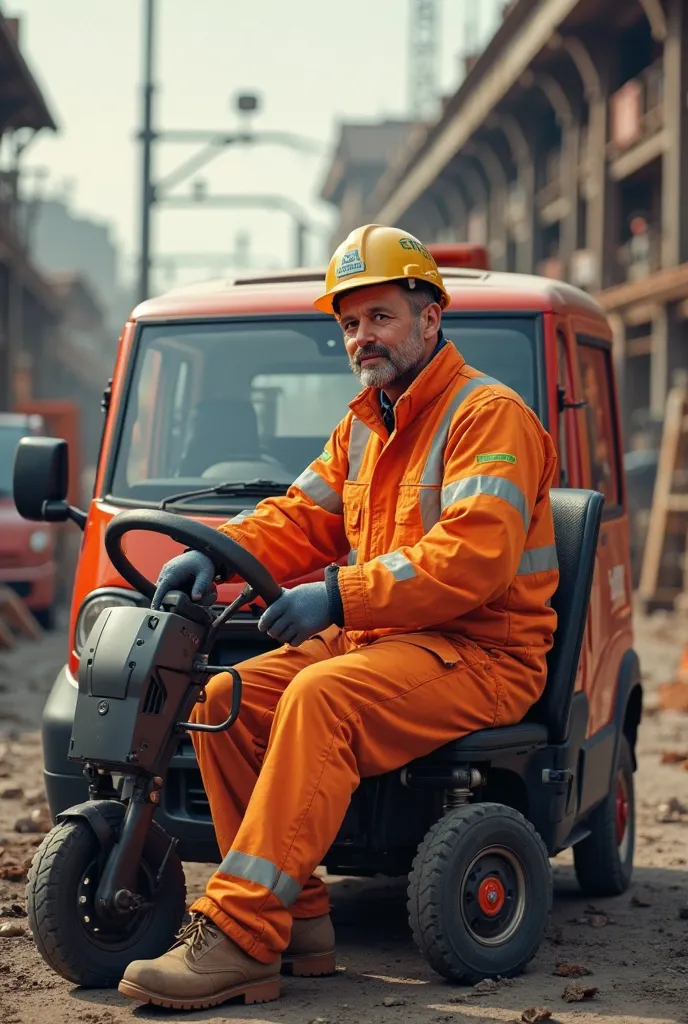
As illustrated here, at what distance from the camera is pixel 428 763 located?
4957 millimetres

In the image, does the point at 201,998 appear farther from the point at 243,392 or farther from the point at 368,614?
the point at 243,392

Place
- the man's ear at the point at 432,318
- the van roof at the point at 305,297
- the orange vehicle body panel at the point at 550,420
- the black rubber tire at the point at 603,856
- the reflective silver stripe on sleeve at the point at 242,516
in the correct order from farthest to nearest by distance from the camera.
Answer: the black rubber tire at the point at 603,856, the van roof at the point at 305,297, the orange vehicle body panel at the point at 550,420, the reflective silver stripe on sleeve at the point at 242,516, the man's ear at the point at 432,318

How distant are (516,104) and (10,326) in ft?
37.9

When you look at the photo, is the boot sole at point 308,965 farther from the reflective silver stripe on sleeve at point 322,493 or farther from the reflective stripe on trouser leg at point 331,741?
the reflective silver stripe on sleeve at point 322,493

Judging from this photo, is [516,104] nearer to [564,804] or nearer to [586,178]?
[586,178]

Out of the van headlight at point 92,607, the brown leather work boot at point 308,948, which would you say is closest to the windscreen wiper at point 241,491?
the van headlight at point 92,607

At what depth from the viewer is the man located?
4523 mm

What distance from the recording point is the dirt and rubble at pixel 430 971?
4.63 meters

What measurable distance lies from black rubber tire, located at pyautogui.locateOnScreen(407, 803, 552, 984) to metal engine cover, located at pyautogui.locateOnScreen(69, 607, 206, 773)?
30.9 inches

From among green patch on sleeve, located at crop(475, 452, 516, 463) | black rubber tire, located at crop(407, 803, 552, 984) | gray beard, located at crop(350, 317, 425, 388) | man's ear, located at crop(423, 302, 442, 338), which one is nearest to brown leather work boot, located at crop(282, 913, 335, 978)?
black rubber tire, located at crop(407, 803, 552, 984)

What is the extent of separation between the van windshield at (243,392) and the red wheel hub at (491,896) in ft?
5.71

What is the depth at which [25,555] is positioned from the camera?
53.9 ft

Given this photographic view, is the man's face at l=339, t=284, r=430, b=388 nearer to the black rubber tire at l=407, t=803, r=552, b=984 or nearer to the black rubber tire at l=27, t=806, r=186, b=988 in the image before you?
the black rubber tire at l=407, t=803, r=552, b=984

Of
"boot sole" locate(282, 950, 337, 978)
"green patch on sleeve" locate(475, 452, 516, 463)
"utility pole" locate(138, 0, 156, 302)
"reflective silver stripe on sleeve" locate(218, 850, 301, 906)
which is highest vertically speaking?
"utility pole" locate(138, 0, 156, 302)
